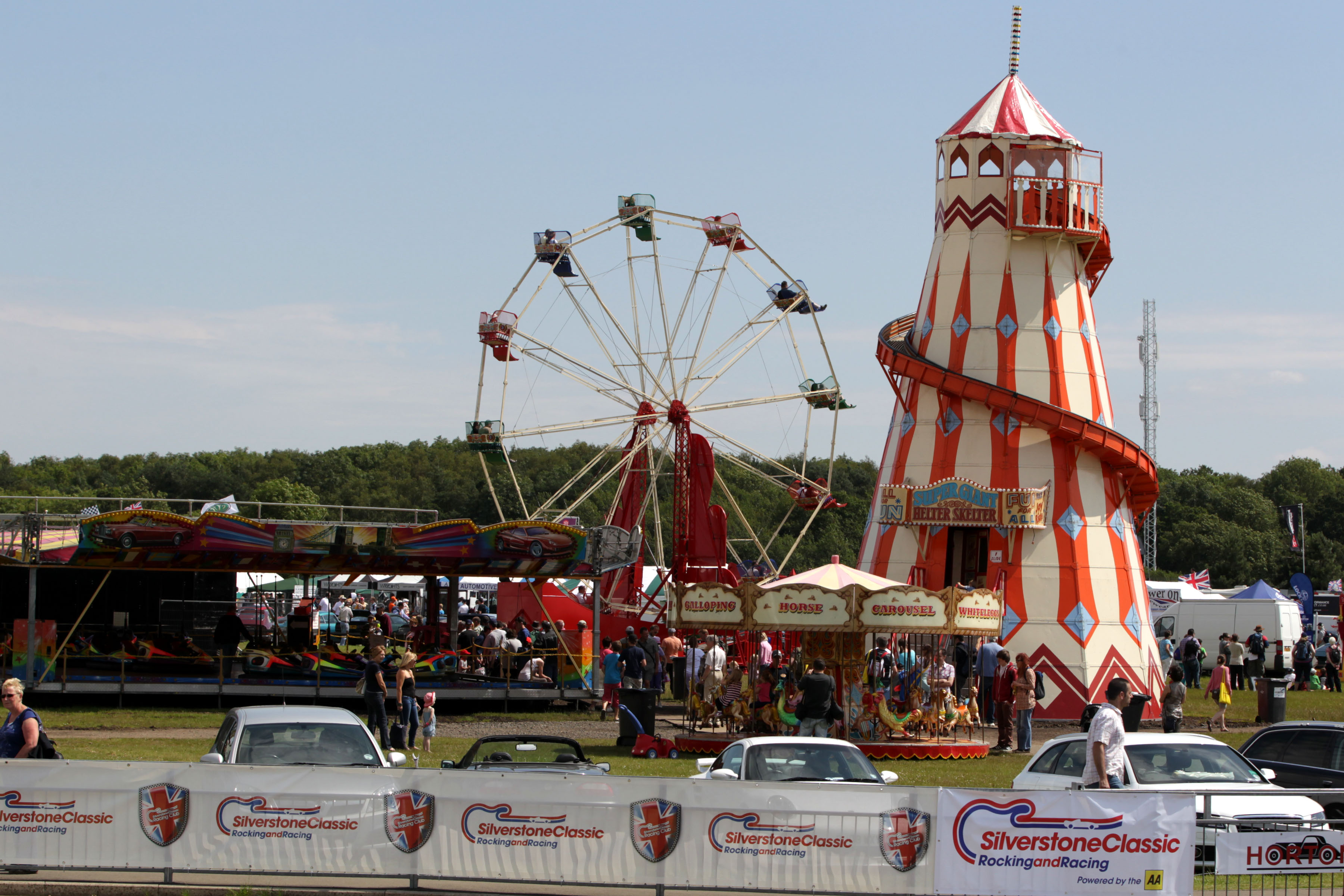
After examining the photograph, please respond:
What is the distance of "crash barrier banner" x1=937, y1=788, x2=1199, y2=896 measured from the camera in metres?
10.1

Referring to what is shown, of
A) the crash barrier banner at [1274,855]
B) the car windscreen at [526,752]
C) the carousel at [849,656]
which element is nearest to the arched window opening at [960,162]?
the carousel at [849,656]

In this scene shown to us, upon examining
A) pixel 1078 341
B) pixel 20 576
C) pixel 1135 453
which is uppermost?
pixel 1078 341

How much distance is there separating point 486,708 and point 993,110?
1469 centimetres

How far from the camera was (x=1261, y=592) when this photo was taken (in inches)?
1687

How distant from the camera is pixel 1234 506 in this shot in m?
96.9

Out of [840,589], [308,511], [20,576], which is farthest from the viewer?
[308,511]

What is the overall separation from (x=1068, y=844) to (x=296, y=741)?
21.7ft

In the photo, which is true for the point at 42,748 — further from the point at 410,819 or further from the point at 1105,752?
the point at 1105,752

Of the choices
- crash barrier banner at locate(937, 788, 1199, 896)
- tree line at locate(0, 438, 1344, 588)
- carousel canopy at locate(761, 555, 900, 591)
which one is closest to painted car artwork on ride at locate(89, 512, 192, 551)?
carousel canopy at locate(761, 555, 900, 591)

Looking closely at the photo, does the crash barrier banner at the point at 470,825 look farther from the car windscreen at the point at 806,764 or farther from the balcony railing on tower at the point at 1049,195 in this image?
the balcony railing on tower at the point at 1049,195

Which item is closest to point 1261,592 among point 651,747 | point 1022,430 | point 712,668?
point 1022,430

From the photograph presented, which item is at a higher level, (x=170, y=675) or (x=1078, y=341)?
(x=1078, y=341)

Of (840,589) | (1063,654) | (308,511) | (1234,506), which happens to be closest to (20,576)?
(840,589)

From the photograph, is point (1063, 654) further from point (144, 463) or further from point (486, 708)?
point (144, 463)
